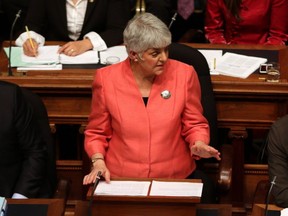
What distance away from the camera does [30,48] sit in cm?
378

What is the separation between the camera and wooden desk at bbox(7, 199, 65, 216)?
96.0 inches

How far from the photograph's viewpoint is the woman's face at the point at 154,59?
2867 millimetres

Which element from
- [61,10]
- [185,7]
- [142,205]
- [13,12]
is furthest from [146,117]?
[13,12]

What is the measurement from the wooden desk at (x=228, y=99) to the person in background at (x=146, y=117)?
45 cm

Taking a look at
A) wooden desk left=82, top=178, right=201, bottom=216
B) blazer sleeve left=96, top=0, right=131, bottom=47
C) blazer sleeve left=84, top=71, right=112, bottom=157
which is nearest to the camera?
wooden desk left=82, top=178, right=201, bottom=216

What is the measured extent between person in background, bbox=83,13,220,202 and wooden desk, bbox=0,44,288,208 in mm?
449

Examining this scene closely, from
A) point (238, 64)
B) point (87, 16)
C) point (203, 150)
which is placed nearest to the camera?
point (203, 150)

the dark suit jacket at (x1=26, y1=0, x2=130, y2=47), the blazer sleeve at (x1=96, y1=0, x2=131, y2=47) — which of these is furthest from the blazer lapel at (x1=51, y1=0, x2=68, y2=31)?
the blazer sleeve at (x1=96, y1=0, x2=131, y2=47)

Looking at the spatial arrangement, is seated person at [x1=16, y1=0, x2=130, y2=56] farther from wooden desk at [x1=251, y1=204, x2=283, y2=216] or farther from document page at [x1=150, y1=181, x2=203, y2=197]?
wooden desk at [x1=251, y1=204, x2=283, y2=216]

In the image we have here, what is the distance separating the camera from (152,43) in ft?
9.27

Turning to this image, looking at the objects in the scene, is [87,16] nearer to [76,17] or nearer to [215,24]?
[76,17]

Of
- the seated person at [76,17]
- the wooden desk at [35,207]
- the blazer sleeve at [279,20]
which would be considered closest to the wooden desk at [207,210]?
the wooden desk at [35,207]

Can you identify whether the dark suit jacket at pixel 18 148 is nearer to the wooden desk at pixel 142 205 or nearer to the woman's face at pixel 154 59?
the woman's face at pixel 154 59

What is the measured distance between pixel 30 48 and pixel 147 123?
1139 millimetres
